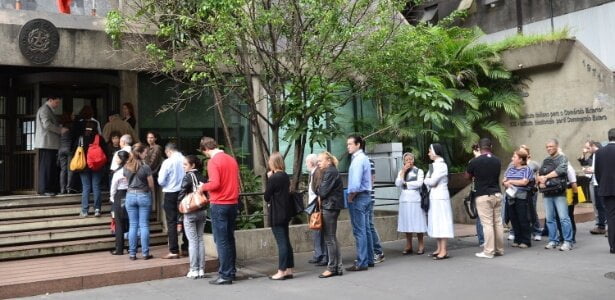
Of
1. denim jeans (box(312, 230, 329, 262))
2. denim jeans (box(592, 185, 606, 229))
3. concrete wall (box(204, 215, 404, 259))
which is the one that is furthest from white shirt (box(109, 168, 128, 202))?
denim jeans (box(592, 185, 606, 229))

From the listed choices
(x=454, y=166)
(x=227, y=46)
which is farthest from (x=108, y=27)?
(x=454, y=166)

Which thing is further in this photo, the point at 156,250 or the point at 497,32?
the point at 497,32

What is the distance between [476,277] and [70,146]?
8.36 metres

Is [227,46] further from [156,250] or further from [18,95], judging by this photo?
[18,95]

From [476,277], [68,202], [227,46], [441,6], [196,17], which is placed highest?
[441,6]

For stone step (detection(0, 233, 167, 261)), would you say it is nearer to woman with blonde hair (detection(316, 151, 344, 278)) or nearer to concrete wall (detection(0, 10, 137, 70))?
concrete wall (detection(0, 10, 137, 70))

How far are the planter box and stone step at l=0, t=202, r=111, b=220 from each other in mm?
11735

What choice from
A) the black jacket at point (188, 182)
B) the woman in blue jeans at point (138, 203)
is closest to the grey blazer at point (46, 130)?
the woman in blue jeans at point (138, 203)

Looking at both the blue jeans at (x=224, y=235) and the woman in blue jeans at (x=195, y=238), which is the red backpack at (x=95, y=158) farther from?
the blue jeans at (x=224, y=235)

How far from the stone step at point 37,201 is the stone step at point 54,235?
1063 mm

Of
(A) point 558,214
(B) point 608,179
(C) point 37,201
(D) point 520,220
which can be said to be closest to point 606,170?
Answer: (B) point 608,179

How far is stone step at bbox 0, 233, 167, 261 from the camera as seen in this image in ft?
31.3

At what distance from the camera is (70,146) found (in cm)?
1166

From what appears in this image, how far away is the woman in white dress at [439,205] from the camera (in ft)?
30.3
